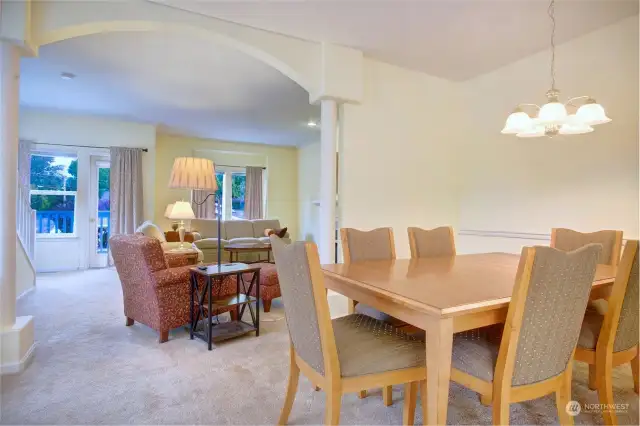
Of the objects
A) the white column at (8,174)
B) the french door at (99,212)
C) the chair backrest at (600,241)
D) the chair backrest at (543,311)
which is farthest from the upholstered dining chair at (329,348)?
the french door at (99,212)

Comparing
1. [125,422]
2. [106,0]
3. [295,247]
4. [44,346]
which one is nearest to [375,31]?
[106,0]

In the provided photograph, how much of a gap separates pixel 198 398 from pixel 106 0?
9.06 ft

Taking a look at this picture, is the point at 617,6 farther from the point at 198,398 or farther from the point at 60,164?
the point at 60,164

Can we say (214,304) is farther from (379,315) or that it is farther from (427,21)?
(427,21)

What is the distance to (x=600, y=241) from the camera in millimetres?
2379

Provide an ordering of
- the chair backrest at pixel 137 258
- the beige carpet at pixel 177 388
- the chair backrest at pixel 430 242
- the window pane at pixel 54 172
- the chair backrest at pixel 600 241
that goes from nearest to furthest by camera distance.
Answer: the beige carpet at pixel 177 388
the chair backrest at pixel 600 241
the chair backrest at pixel 430 242
the chair backrest at pixel 137 258
the window pane at pixel 54 172

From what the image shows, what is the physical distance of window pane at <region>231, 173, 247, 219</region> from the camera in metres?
8.07

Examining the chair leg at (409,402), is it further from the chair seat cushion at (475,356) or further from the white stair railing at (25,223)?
the white stair railing at (25,223)

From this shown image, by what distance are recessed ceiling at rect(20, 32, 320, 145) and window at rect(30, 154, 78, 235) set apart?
1.02 meters

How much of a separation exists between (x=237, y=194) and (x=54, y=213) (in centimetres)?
336

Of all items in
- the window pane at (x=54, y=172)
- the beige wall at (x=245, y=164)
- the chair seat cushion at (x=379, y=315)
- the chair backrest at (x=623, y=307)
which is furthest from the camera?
the beige wall at (x=245, y=164)

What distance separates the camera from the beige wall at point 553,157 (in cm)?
305

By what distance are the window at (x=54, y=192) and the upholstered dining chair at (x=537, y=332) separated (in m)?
6.80

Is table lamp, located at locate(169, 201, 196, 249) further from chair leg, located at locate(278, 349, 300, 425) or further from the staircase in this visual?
chair leg, located at locate(278, 349, 300, 425)
